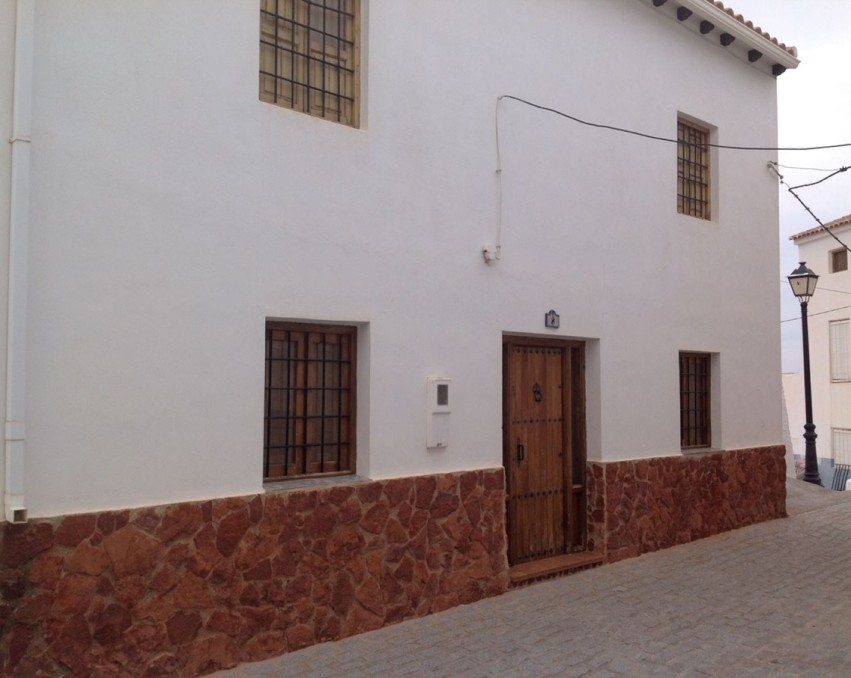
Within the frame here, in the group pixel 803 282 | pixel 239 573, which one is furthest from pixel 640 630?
pixel 803 282

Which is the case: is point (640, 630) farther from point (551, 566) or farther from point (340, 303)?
point (340, 303)

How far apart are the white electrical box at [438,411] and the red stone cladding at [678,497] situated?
7.33 feet

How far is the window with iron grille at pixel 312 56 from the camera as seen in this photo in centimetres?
536

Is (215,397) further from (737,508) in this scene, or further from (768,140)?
(768,140)

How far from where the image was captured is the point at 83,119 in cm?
434

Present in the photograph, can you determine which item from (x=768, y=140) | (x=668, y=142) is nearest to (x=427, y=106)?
(x=668, y=142)

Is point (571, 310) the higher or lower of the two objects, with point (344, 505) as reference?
higher

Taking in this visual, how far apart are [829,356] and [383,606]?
2192 centimetres

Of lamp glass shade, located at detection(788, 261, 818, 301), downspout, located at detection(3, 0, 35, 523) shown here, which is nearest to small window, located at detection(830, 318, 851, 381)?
lamp glass shade, located at detection(788, 261, 818, 301)

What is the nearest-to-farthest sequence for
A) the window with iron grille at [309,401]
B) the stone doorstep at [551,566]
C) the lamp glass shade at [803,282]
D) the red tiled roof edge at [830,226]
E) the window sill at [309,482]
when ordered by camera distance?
1. the window sill at [309,482]
2. the window with iron grille at [309,401]
3. the stone doorstep at [551,566]
4. the lamp glass shade at [803,282]
5. the red tiled roof edge at [830,226]

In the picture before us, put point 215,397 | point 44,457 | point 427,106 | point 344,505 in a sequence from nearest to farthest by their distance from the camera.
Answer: point 44,457 < point 215,397 < point 344,505 < point 427,106

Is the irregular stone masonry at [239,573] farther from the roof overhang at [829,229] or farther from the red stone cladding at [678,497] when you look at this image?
the roof overhang at [829,229]

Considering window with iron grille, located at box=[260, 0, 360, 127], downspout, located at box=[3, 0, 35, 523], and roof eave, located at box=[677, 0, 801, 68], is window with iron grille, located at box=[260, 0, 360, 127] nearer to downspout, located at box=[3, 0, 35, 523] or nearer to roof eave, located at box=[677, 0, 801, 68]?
downspout, located at box=[3, 0, 35, 523]

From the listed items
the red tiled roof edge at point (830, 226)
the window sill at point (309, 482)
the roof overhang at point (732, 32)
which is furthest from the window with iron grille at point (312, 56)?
the red tiled roof edge at point (830, 226)
